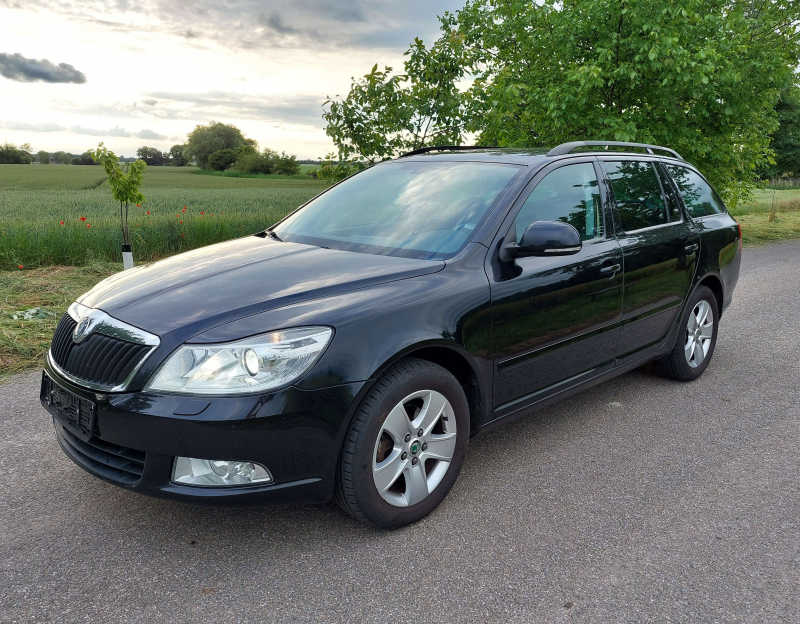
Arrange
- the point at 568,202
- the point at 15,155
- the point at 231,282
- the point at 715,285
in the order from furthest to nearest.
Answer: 1. the point at 15,155
2. the point at 715,285
3. the point at 568,202
4. the point at 231,282

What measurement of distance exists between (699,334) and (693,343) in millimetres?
106

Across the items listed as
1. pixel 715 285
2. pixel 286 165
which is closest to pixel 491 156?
pixel 715 285

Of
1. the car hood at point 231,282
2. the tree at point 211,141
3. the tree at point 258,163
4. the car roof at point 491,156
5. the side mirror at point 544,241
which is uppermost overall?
the tree at point 211,141

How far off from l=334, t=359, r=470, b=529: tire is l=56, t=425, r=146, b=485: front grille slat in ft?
2.59

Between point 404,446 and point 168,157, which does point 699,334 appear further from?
point 168,157

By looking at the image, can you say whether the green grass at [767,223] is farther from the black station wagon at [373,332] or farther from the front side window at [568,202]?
the black station wagon at [373,332]

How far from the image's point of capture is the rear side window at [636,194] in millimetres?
4199

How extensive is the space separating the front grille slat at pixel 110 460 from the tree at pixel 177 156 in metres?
66.4

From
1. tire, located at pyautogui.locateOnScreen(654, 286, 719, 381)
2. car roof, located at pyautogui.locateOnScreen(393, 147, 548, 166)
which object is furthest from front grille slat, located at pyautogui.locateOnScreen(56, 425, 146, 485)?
tire, located at pyautogui.locateOnScreen(654, 286, 719, 381)

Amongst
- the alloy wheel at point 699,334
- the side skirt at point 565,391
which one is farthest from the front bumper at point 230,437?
the alloy wheel at point 699,334

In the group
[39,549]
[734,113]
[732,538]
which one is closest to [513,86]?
[734,113]

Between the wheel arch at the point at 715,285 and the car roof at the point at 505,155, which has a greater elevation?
the car roof at the point at 505,155

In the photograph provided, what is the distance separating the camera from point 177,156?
65500 mm

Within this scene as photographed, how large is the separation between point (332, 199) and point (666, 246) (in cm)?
221
